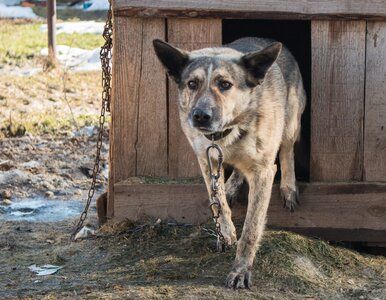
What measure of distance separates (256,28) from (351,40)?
183 cm

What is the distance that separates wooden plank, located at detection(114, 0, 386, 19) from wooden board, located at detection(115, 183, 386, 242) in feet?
4.14

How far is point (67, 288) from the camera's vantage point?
5.33 m

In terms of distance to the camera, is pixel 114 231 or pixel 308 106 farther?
pixel 308 106

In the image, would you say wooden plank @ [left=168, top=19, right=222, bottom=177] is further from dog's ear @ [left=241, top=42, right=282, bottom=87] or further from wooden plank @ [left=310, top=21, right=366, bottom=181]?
dog's ear @ [left=241, top=42, right=282, bottom=87]

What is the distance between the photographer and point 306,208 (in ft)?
21.1

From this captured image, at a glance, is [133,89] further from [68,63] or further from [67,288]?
[68,63]

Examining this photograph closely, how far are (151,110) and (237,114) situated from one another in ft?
3.74

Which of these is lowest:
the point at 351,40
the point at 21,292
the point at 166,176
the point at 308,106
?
the point at 21,292

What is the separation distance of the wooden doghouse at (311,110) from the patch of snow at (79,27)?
11553 millimetres

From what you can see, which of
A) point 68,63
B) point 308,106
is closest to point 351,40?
point 308,106

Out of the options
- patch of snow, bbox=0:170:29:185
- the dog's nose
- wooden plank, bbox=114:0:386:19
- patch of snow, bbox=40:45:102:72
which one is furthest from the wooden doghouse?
patch of snow, bbox=40:45:102:72

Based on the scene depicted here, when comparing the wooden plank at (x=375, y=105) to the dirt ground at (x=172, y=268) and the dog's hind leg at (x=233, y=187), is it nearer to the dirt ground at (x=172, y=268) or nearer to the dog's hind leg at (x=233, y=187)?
the dirt ground at (x=172, y=268)

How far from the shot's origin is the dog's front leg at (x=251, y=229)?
5273 millimetres

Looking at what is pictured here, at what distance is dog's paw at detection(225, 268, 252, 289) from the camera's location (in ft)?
17.2
